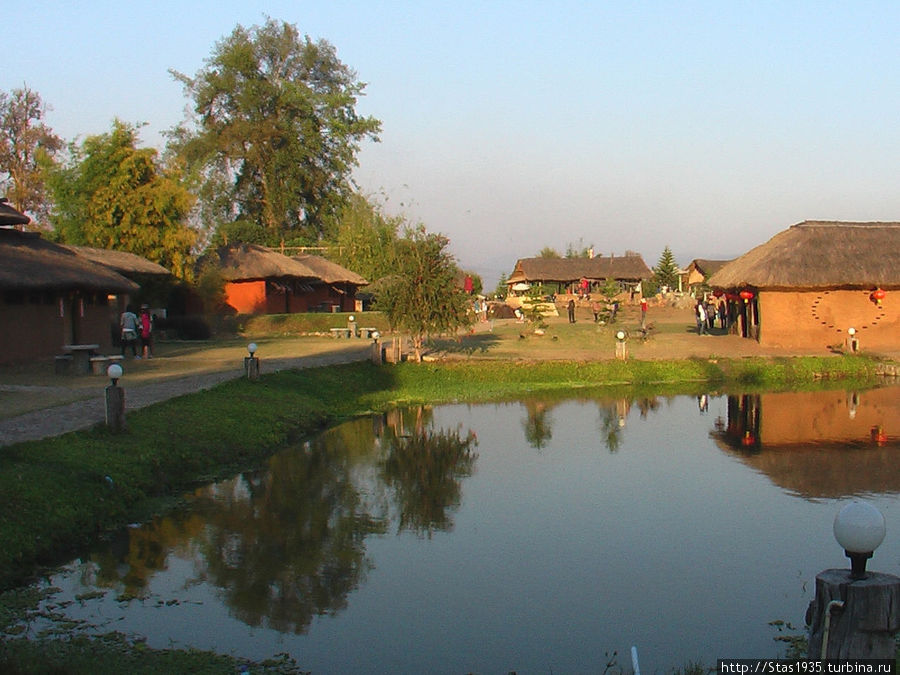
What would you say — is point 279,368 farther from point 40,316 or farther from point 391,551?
point 391,551

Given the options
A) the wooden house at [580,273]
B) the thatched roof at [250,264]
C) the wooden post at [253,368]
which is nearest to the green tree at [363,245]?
the thatched roof at [250,264]

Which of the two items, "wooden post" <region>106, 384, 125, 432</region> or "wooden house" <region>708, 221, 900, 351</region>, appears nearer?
"wooden post" <region>106, 384, 125, 432</region>

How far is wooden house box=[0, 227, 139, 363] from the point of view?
24.6 meters

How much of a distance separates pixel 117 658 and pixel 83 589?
2404 millimetres

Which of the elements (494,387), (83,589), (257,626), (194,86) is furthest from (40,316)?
(194,86)

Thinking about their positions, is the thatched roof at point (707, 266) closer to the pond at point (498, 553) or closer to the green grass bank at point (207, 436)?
the green grass bank at point (207, 436)

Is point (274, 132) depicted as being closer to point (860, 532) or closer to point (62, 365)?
point (62, 365)

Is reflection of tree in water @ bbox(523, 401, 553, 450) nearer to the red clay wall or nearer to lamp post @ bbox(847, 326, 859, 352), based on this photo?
lamp post @ bbox(847, 326, 859, 352)

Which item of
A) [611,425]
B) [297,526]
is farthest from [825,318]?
[297,526]

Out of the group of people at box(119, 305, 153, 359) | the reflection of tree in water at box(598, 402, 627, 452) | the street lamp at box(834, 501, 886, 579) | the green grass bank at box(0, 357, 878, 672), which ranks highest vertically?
the group of people at box(119, 305, 153, 359)

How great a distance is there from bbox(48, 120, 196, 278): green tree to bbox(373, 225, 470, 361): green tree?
578 inches

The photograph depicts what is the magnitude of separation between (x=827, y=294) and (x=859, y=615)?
32194 mm

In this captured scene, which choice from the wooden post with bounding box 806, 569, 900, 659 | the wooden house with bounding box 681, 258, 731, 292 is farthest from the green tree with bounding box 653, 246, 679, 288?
the wooden post with bounding box 806, 569, 900, 659

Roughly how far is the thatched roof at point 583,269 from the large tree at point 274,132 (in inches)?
735
